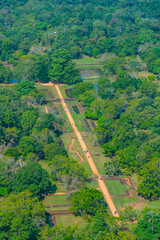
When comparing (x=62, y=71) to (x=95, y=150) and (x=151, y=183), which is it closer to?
(x=95, y=150)

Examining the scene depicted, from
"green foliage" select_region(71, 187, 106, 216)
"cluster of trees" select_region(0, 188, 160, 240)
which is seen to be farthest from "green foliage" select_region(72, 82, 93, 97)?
"cluster of trees" select_region(0, 188, 160, 240)

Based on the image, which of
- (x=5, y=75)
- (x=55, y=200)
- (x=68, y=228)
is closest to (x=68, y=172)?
(x=55, y=200)

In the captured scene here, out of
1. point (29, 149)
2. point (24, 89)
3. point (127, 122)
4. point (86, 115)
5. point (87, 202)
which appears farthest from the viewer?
point (24, 89)

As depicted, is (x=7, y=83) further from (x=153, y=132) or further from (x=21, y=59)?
(x=153, y=132)

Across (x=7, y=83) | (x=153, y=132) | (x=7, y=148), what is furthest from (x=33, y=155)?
(x=7, y=83)

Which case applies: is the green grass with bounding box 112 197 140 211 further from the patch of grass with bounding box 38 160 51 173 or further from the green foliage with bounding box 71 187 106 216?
the patch of grass with bounding box 38 160 51 173

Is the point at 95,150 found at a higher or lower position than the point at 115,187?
lower

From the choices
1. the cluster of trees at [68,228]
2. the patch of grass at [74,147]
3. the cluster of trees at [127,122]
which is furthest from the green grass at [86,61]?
the cluster of trees at [68,228]
